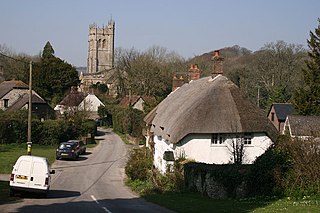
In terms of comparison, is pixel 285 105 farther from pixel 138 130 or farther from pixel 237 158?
pixel 237 158

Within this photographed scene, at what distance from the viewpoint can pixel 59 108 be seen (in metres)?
74.8

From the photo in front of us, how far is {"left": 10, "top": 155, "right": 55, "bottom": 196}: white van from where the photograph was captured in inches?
859

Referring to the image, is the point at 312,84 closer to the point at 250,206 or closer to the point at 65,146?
the point at 65,146

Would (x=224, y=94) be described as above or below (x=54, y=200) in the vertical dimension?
above

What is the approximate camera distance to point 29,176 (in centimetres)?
2188

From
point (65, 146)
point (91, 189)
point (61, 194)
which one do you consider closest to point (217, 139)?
point (91, 189)

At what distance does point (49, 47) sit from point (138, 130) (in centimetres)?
5858

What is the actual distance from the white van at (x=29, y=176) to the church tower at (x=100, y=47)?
451 feet

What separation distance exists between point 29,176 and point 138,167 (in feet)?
42.6

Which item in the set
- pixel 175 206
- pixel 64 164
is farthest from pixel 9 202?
pixel 64 164

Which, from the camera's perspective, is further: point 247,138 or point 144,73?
point 144,73

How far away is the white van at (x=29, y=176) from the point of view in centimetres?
2181

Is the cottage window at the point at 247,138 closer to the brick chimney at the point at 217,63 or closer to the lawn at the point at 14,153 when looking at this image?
the brick chimney at the point at 217,63

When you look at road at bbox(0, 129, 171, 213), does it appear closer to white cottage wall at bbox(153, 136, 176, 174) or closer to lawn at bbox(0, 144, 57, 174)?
white cottage wall at bbox(153, 136, 176, 174)
